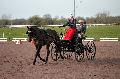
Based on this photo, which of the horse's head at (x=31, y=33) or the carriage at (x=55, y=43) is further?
the carriage at (x=55, y=43)

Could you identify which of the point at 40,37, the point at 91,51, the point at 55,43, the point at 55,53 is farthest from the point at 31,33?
the point at 91,51

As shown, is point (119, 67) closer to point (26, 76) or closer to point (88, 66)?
point (88, 66)

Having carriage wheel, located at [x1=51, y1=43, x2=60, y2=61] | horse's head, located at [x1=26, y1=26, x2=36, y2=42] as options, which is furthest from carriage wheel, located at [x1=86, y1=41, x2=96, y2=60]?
horse's head, located at [x1=26, y1=26, x2=36, y2=42]

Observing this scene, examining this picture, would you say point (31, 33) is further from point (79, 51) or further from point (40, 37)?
point (79, 51)

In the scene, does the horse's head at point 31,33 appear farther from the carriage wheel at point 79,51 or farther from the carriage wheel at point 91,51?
the carriage wheel at point 91,51

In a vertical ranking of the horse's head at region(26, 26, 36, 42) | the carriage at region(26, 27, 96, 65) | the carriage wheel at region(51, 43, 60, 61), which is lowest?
the carriage wheel at region(51, 43, 60, 61)

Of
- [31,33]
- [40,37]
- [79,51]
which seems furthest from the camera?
[79,51]

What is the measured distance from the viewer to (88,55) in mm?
14406

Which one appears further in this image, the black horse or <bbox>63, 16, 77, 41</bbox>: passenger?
<bbox>63, 16, 77, 41</bbox>: passenger

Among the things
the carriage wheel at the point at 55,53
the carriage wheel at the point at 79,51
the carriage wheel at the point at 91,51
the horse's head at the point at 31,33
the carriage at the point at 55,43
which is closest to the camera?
the horse's head at the point at 31,33

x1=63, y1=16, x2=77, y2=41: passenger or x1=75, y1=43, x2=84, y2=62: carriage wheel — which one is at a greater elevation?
x1=63, y1=16, x2=77, y2=41: passenger

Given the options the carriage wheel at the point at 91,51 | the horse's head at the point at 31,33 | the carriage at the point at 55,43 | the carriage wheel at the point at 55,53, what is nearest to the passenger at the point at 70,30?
the carriage at the point at 55,43

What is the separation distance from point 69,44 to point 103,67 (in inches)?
83.1

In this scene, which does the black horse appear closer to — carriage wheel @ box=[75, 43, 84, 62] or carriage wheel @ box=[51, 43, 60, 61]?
carriage wheel @ box=[51, 43, 60, 61]
